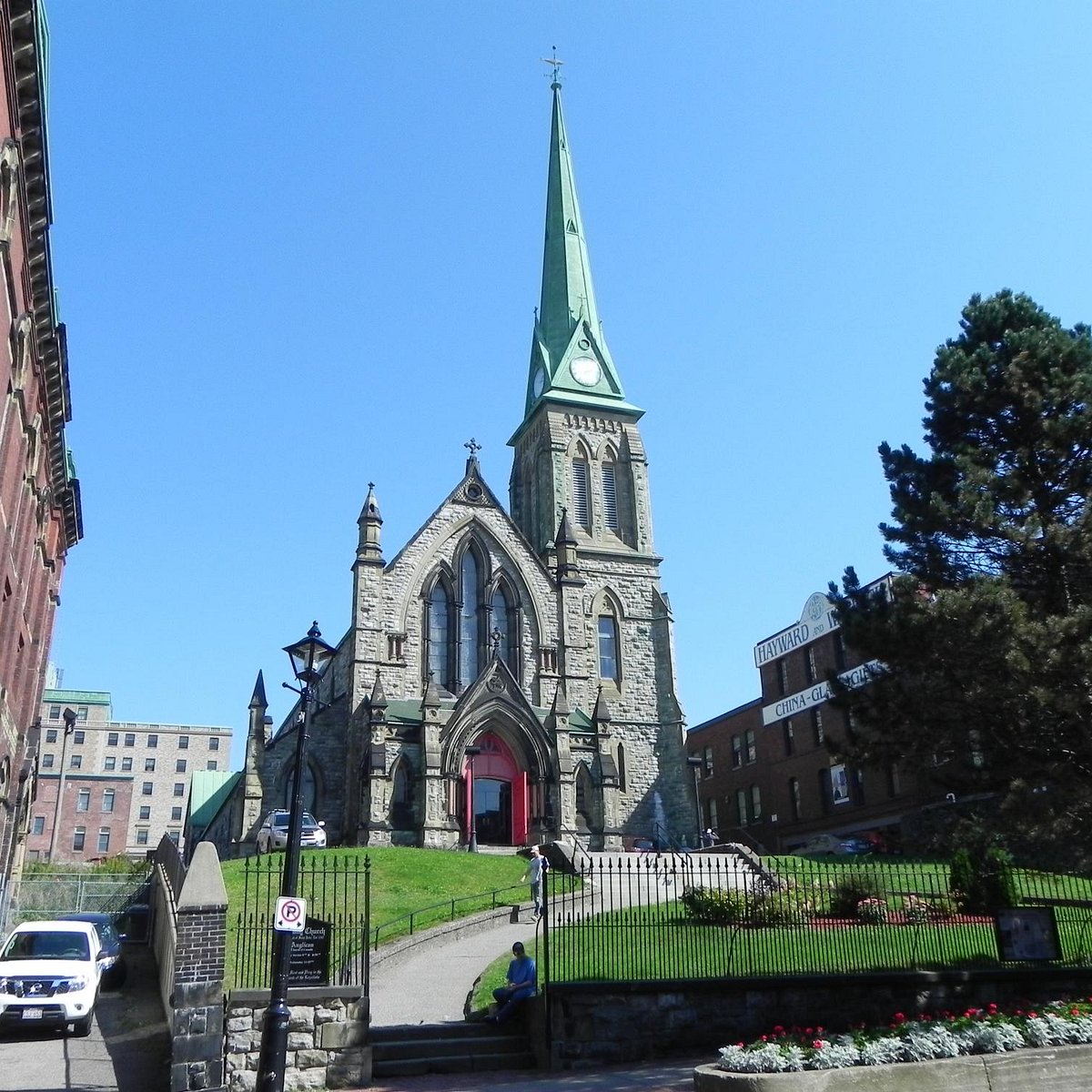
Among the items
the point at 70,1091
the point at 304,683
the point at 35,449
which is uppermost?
the point at 35,449

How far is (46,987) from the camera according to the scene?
54.7 feet

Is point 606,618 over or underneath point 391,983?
over

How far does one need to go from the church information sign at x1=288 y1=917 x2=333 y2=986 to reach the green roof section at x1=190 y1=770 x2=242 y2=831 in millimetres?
42333

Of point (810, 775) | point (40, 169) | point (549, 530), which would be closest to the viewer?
point (40, 169)

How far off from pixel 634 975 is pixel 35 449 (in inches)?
864

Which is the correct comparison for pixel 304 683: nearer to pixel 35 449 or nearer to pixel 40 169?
pixel 40 169

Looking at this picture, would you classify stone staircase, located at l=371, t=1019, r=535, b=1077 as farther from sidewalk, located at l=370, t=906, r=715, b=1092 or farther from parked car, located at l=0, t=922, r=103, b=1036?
parked car, located at l=0, t=922, r=103, b=1036

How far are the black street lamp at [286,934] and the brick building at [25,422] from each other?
13.0 m

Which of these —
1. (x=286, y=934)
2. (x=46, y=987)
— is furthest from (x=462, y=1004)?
(x=286, y=934)

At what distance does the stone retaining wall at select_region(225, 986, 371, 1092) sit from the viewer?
13.3 m

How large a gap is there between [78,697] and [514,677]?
265 ft

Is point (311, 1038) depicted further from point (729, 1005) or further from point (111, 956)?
point (111, 956)

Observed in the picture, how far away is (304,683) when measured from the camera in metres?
13.8

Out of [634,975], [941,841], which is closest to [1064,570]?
[941,841]
